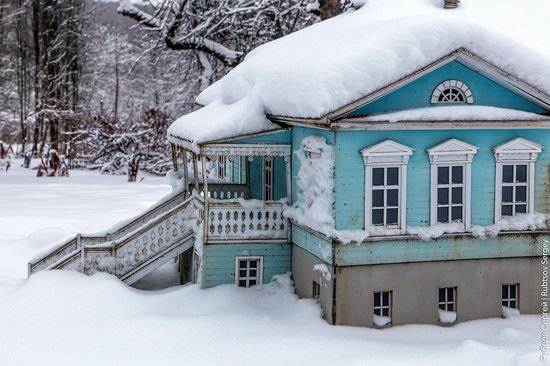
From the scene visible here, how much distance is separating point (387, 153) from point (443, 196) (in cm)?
150

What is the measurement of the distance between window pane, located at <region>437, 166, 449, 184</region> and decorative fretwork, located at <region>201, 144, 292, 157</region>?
10.4ft

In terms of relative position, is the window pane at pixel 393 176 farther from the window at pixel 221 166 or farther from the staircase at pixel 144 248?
the window at pixel 221 166

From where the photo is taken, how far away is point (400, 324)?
13477 millimetres

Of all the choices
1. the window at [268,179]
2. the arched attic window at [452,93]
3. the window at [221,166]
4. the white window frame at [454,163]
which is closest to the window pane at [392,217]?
the white window frame at [454,163]

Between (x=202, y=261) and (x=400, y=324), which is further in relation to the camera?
(x=202, y=261)

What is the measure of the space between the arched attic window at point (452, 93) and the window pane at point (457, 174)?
50.2 inches

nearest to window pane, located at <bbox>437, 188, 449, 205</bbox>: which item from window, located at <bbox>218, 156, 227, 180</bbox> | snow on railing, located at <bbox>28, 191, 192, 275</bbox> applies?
snow on railing, located at <bbox>28, 191, 192, 275</bbox>

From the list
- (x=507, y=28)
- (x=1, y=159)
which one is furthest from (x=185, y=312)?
(x=1, y=159)

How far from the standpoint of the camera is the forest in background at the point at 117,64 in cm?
2952

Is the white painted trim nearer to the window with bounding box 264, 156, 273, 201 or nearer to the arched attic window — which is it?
the window with bounding box 264, 156, 273, 201

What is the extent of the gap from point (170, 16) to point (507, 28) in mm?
17751

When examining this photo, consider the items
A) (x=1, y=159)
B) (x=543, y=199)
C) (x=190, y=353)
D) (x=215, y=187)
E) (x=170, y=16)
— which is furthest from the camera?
(x=1, y=159)

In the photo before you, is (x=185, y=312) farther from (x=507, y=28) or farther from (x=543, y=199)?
(x=507, y=28)

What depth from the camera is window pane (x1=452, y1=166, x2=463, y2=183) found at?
45.1 ft
